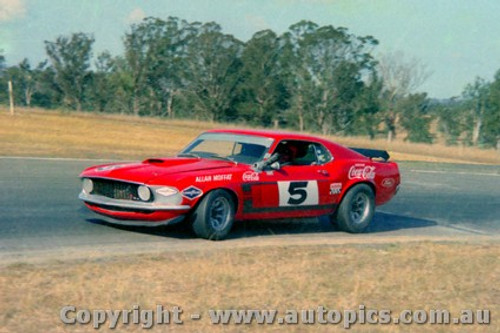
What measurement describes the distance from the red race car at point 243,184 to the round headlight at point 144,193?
1 cm

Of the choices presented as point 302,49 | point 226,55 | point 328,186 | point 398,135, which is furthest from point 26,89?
point 328,186

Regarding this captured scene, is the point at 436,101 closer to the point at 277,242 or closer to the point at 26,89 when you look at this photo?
the point at 26,89

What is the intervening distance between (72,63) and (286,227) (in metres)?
66.3

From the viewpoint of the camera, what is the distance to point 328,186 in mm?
10383

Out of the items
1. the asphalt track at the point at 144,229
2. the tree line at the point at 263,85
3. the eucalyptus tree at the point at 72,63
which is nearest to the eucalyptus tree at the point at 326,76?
the tree line at the point at 263,85

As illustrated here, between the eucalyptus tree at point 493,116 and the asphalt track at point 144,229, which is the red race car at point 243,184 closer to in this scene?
the asphalt track at point 144,229

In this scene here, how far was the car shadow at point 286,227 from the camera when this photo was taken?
963 centimetres

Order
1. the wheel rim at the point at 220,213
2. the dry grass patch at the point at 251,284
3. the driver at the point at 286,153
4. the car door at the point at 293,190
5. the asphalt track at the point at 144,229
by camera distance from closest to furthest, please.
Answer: the dry grass patch at the point at 251,284, the asphalt track at the point at 144,229, the wheel rim at the point at 220,213, the car door at the point at 293,190, the driver at the point at 286,153

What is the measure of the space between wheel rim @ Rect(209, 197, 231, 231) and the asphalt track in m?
0.22

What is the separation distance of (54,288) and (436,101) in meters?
75.3

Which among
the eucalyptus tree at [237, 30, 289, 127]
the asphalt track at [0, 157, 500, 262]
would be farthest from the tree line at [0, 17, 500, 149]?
the asphalt track at [0, 157, 500, 262]

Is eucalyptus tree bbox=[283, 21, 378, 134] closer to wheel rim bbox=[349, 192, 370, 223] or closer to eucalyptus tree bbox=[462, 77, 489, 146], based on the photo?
eucalyptus tree bbox=[462, 77, 489, 146]

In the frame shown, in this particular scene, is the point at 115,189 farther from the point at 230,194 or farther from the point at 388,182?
the point at 388,182

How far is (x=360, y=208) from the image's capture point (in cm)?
1100
